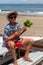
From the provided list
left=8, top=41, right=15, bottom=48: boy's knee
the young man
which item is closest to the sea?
the young man

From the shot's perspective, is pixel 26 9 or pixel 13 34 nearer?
pixel 13 34

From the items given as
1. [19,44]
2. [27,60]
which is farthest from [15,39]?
[27,60]

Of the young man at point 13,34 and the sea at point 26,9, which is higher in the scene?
the young man at point 13,34

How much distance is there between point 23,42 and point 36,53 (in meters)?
0.65

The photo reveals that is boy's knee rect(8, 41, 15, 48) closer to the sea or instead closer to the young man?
the young man

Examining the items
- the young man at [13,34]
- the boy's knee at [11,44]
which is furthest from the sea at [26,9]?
the boy's knee at [11,44]

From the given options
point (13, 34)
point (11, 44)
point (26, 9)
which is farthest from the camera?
point (26, 9)

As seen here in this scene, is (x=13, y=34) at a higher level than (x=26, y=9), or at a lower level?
higher

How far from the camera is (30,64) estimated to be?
3.63 metres

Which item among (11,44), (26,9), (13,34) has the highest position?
(13,34)

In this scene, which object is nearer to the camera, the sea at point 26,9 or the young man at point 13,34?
the young man at point 13,34

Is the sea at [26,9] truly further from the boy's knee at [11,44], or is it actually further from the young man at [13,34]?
the boy's knee at [11,44]

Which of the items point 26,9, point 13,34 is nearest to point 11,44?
point 13,34

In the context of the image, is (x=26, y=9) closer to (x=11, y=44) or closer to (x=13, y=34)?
(x=13, y=34)
